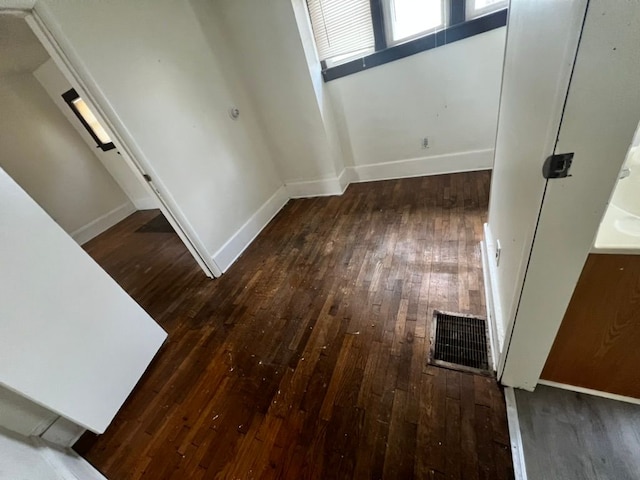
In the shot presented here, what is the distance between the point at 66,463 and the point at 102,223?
4.33 m

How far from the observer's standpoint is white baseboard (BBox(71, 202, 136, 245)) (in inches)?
164

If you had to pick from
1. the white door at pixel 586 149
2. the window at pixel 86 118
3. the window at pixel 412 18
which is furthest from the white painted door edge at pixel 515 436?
the window at pixel 86 118

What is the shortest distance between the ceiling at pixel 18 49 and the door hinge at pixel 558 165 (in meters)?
3.25

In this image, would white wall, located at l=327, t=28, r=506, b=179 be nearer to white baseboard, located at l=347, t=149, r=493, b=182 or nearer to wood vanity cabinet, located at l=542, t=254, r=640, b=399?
white baseboard, located at l=347, t=149, r=493, b=182

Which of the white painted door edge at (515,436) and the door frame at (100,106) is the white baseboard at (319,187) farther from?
the white painted door edge at (515,436)

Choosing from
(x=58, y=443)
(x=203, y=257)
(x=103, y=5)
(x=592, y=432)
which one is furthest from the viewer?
(x=203, y=257)

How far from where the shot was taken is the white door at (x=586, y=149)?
1.51ft

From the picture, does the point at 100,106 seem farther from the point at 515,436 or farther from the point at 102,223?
the point at 102,223

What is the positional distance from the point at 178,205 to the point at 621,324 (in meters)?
2.51

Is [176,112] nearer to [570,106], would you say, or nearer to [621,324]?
[570,106]

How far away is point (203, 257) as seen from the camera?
230 centimetres

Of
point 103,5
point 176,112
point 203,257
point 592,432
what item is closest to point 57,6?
point 103,5

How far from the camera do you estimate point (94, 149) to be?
4332 mm

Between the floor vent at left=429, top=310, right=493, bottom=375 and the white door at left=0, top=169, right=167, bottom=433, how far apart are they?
1803mm
